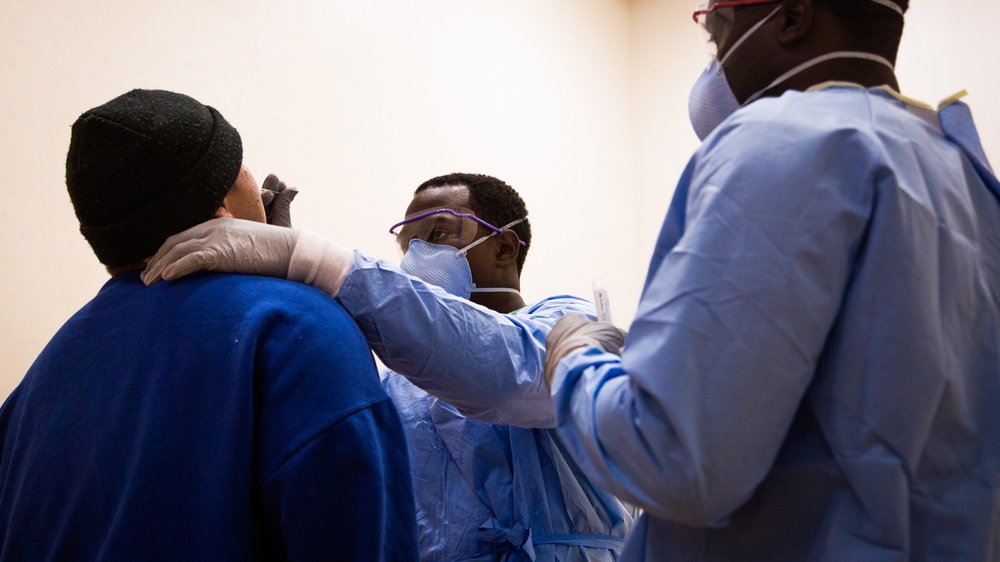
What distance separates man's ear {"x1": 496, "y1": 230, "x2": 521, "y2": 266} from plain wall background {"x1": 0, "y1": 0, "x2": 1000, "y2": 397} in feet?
2.87

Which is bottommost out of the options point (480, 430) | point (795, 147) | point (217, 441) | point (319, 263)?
point (480, 430)

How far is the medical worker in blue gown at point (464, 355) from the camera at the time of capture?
1.23 meters

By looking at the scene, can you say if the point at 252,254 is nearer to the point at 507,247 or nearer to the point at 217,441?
the point at 217,441

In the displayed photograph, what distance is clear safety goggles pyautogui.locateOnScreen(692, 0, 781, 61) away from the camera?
3.31 feet

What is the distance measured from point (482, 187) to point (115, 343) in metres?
1.16

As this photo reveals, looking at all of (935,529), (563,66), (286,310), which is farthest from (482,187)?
(563,66)

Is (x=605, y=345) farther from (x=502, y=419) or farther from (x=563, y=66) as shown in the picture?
(x=563, y=66)

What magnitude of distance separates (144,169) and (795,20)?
0.81m

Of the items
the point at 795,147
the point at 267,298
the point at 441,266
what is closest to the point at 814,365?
the point at 795,147

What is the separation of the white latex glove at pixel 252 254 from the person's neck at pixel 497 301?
27.6 inches

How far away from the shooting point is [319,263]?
4.02 ft

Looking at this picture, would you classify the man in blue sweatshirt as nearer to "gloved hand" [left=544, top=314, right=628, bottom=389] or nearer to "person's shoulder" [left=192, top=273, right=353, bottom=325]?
"person's shoulder" [left=192, top=273, right=353, bottom=325]

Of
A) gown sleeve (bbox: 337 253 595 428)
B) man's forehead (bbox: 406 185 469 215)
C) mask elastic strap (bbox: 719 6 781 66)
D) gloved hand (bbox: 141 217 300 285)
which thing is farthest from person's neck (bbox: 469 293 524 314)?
mask elastic strap (bbox: 719 6 781 66)

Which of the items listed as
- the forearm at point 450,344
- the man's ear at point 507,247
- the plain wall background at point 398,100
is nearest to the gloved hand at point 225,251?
the forearm at point 450,344
